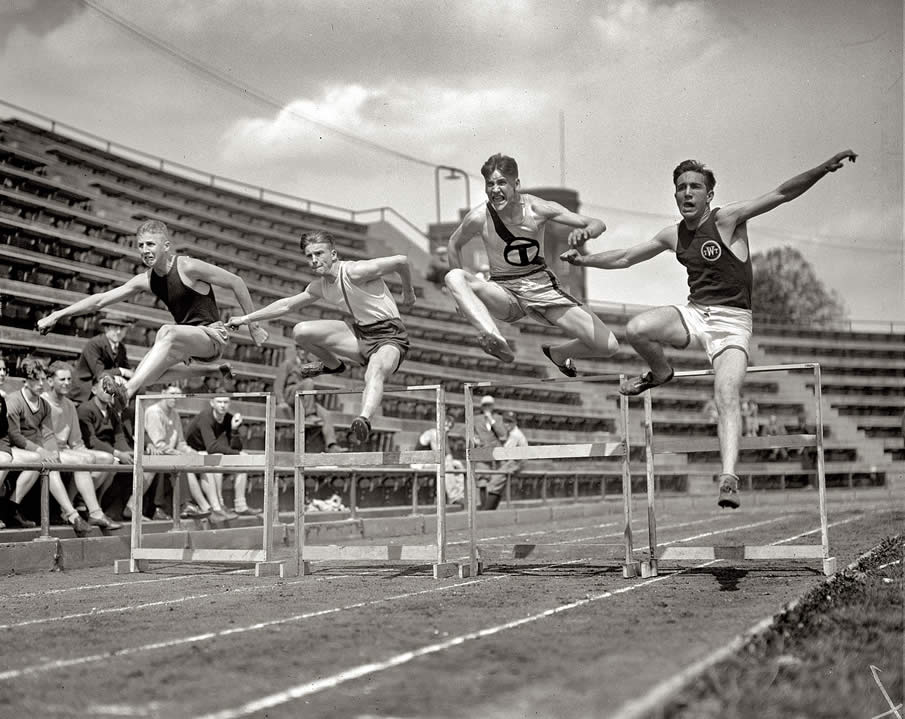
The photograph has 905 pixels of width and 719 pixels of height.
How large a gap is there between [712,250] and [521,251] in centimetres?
153

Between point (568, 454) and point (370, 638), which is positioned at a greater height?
point (568, 454)

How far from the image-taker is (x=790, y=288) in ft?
209

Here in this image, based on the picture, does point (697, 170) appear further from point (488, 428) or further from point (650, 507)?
point (488, 428)

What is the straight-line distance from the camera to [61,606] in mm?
6254

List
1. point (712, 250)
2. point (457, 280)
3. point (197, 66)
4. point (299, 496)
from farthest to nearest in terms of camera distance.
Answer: point (197, 66)
point (299, 496)
point (457, 280)
point (712, 250)

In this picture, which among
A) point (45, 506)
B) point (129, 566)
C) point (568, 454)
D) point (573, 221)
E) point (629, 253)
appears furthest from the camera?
point (45, 506)

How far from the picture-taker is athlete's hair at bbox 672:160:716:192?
22.4 ft

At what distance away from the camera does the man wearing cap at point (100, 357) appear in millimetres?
10562

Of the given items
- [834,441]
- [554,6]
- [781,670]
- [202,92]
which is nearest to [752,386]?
[834,441]

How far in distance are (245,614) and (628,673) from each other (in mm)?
2743

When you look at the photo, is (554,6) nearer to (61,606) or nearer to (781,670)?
(61,606)

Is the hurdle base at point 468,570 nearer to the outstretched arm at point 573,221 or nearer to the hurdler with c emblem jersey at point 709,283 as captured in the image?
the hurdler with c emblem jersey at point 709,283

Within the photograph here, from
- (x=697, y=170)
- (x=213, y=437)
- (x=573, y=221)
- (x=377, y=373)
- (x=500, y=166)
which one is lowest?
(x=213, y=437)

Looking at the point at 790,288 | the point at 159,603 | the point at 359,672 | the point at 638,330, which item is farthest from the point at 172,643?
the point at 790,288
